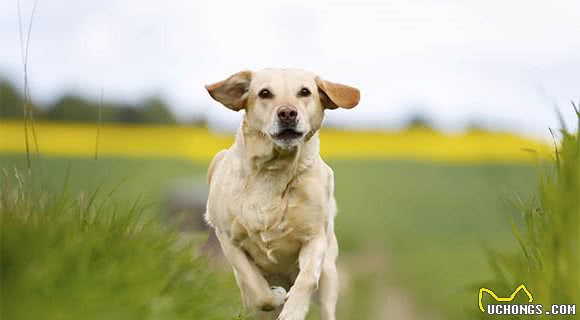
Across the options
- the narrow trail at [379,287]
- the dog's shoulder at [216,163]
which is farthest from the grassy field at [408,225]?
the dog's shoulder at [216,163]

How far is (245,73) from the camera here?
6.99 metres

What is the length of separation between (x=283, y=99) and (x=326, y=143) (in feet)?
70.8

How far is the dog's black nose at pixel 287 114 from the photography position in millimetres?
6453

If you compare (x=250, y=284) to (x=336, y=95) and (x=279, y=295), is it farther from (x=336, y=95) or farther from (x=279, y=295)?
(x=336, y=95)

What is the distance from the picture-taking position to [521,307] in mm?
6164

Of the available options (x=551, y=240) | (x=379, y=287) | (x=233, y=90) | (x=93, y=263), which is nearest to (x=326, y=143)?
(x=379, y=287)

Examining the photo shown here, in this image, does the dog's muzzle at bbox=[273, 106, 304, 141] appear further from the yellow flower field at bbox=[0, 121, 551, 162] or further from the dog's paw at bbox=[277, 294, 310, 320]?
the yellow flower field at bbox=[0, 121, 551, 162]

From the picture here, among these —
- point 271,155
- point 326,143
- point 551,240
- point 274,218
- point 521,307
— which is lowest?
point 326,143

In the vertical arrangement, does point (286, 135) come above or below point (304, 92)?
below

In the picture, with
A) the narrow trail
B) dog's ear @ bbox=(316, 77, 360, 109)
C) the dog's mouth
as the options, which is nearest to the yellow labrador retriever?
dog's ear @ bbox=(316, 77, 360, 109)

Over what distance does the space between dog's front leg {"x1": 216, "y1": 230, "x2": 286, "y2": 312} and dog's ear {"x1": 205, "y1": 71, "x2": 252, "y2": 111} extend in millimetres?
889

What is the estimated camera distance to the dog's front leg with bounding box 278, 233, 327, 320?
6539mm

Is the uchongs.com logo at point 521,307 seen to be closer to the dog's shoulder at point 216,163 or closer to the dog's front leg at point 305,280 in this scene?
the dog's front leg at point 305,280

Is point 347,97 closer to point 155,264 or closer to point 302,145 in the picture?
point 302,145
